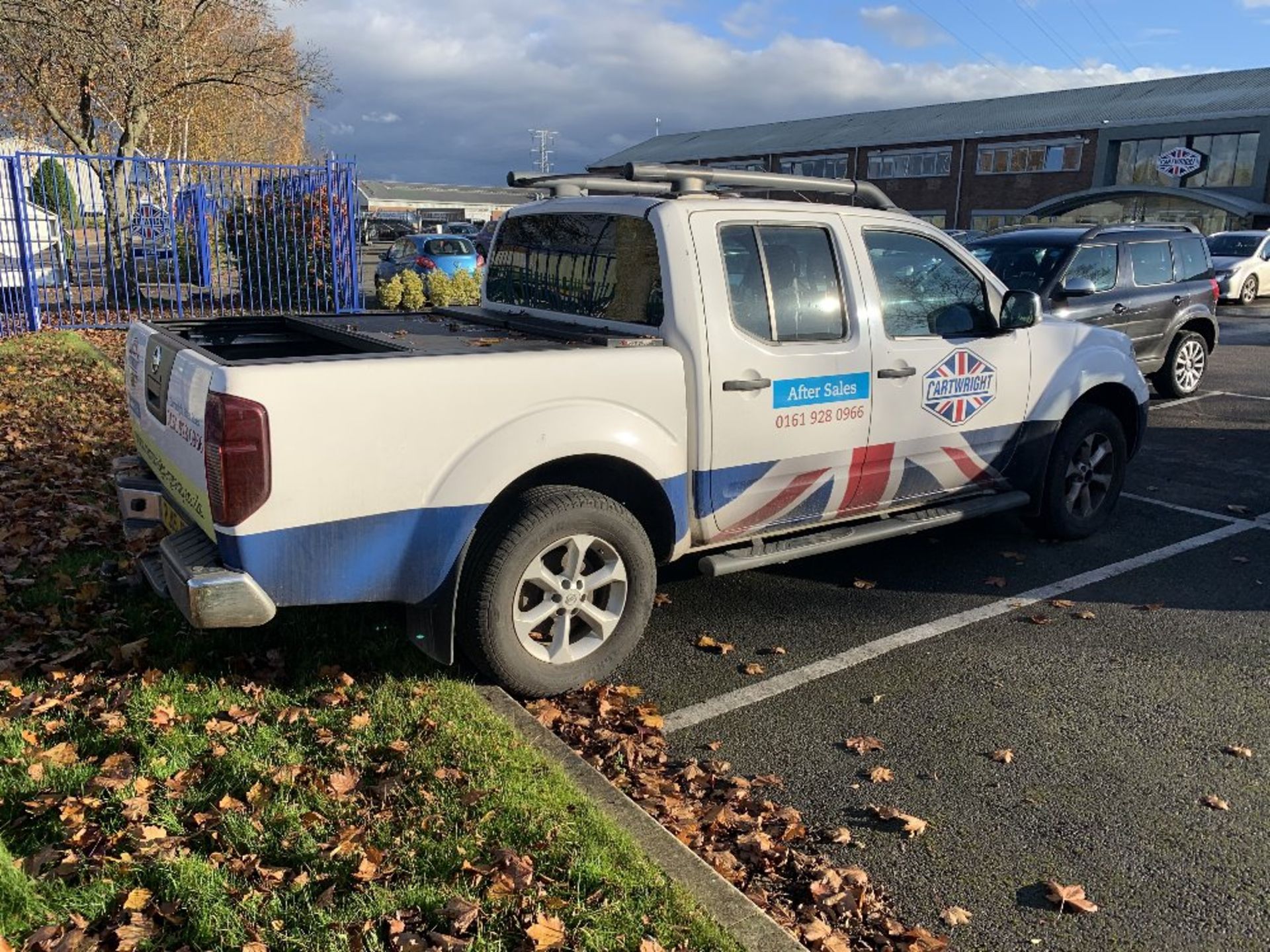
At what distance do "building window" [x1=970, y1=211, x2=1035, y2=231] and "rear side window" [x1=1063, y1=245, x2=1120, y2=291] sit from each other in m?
41.0

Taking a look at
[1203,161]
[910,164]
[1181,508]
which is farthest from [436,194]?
[1181,508]

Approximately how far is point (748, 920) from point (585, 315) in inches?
112

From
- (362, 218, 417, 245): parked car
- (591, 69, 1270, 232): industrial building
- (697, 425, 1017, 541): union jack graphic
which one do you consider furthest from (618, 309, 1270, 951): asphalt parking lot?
(362, 218, 417, 245): parked car

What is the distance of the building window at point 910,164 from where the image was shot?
5197cm

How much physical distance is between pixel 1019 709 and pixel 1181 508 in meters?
3.77

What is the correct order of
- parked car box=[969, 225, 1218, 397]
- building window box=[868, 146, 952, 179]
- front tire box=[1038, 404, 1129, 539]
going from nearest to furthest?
front tire box=[1038, 404, 1129, 539] < parked car box=[969, 225, 1218, 397] < building window box=[868, 146, 952, 179]

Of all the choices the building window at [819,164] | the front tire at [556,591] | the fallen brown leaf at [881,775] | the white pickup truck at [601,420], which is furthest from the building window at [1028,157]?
the fallen brown leaf at [881,775]

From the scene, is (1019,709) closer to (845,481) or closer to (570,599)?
(845,481)

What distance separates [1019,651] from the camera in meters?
4.65

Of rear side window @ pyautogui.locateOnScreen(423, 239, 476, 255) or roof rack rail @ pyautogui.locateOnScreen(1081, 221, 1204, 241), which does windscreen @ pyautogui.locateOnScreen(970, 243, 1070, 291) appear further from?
rear side window @ pyautogui.locateOnScreen(423, 239, 476, 255)

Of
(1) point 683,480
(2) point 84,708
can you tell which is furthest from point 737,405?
(2) point 84,708

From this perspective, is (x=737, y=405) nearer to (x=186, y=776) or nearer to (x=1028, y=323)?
(x=1028, y=323)

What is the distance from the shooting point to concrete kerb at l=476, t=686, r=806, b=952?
265 centimetres

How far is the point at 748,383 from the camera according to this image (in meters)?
4.27
